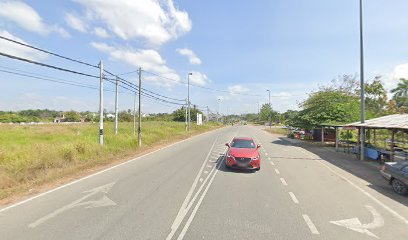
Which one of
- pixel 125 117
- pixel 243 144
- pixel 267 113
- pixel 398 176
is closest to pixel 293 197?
pixel 398 176

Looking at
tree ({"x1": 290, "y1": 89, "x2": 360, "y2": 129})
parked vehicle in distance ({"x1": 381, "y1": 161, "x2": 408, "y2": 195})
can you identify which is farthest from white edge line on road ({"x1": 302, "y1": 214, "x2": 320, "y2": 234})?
tree ({"x1": 290, "y1": 89, "x2": 360, "y2": 129})

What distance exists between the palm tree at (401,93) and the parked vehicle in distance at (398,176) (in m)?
44.7

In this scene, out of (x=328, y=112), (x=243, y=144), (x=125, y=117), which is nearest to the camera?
(x=243, y=144)

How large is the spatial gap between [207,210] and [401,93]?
173 feet

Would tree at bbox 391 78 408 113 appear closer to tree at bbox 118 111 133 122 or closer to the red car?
the red car

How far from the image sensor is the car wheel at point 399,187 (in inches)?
334

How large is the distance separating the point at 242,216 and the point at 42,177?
8413mm

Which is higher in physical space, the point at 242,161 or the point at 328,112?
the point at 328,112

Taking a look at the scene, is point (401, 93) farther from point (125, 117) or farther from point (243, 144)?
point (125, 117)

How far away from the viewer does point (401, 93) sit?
1779 inches

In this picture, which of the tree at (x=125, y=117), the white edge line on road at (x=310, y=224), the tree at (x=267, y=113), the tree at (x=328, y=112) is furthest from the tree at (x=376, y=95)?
the tree at (x=125, y=117)

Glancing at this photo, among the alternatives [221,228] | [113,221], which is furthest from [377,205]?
[113,221]

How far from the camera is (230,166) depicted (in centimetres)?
1195

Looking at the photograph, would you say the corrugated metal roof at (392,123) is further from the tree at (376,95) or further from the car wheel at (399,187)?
the tree at (376,95)
